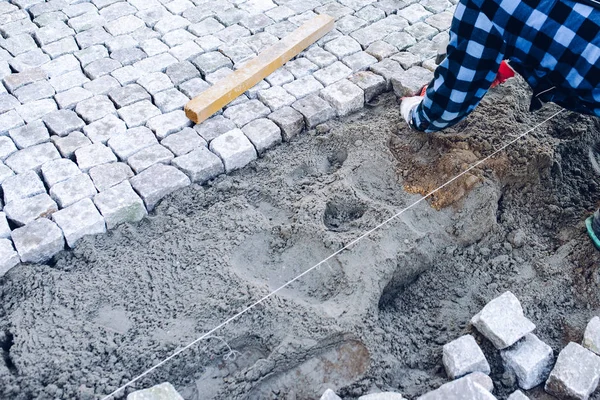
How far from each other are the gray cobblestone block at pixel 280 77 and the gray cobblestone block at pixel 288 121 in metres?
0.33

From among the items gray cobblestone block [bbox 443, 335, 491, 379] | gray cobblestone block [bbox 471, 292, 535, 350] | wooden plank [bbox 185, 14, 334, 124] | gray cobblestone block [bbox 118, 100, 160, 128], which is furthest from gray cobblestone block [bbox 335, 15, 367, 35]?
gray cobblestone block [bbox 443, 335, 491, 379]

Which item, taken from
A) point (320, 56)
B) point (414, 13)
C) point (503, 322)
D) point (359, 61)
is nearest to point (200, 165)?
point (320, 56)

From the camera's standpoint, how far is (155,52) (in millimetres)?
4559

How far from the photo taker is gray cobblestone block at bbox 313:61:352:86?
436 cm

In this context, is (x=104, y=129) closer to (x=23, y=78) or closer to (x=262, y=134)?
(x=23, y=78)

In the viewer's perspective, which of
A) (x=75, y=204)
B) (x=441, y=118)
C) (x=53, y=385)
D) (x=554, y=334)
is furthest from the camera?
(x=75, y=204)

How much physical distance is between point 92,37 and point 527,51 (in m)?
3.32

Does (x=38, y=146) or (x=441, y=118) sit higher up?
(x=441, y=118)

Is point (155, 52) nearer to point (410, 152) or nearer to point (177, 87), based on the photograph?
point (177, 87)

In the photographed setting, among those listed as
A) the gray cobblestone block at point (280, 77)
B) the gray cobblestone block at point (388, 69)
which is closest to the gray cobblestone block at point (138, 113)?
the gray cobblestone block at point (280, 77)

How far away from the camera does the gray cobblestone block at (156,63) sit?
4.41 m

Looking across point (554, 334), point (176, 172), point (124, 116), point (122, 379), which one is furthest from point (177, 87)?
point (554, 334)

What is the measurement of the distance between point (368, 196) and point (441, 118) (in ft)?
2.11

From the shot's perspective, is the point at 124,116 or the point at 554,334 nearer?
the point at 554,334
